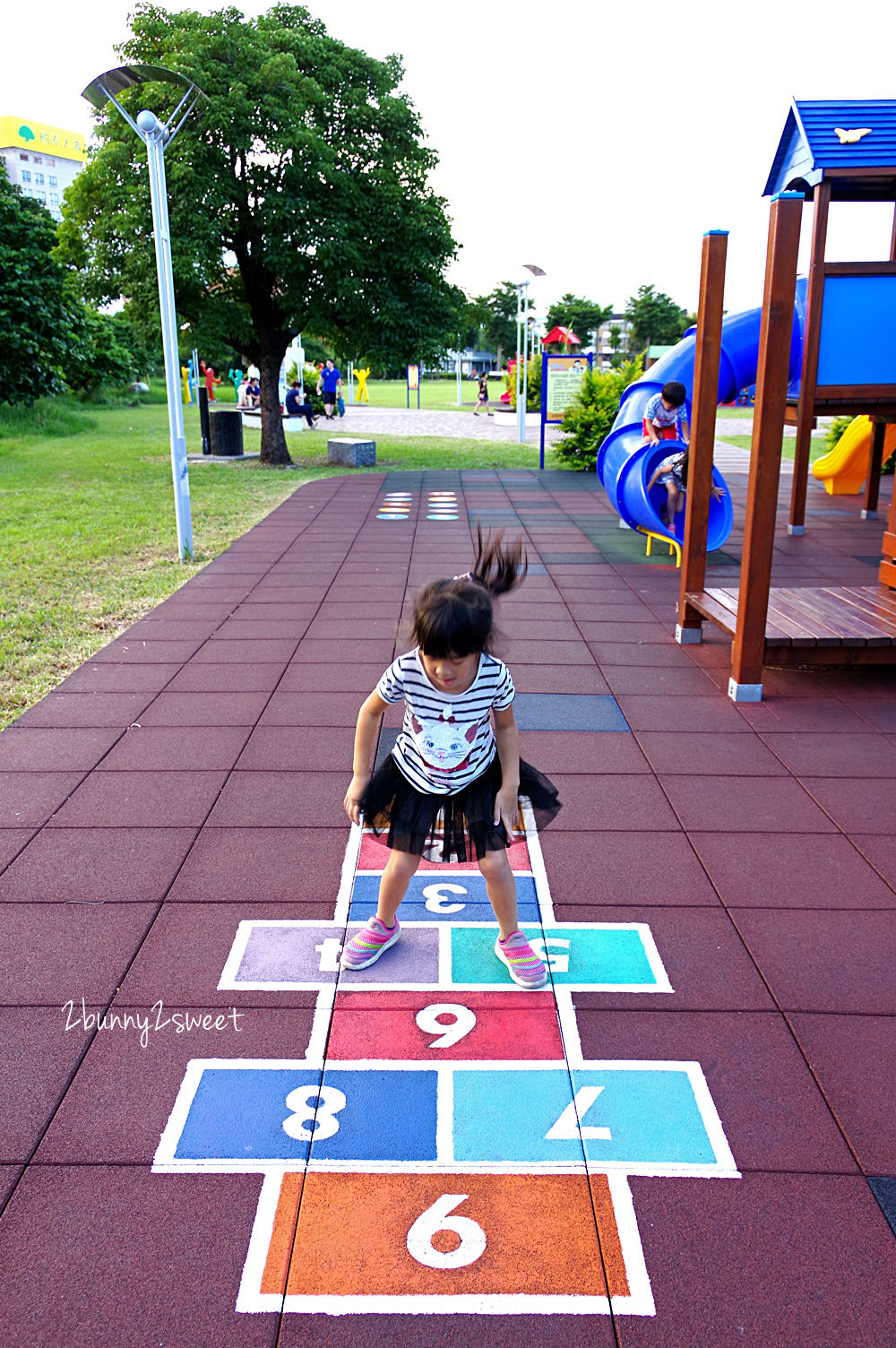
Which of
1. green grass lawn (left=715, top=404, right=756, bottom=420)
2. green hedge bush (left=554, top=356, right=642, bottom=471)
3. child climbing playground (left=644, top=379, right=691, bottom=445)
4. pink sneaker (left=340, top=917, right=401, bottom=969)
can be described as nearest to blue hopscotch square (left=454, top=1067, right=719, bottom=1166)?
pink sneaker (left=340, top=917, right=401, bottom=969)

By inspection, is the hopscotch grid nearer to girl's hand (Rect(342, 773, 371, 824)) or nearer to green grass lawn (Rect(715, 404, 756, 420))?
girl's hand (Rect(342, 773, 371, 824))

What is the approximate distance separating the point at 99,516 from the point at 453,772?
32.9 ft

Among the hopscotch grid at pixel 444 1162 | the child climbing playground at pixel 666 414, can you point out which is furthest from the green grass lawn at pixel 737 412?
the hopscotch grid at pixel 444 1162

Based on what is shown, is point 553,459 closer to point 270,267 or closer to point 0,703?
point 270,267

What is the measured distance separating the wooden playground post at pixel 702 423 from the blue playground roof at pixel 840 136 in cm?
255

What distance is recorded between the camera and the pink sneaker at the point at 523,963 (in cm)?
310

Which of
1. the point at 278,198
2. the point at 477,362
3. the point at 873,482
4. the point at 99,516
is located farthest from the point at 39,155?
the point at 873,482

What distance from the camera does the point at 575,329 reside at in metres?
84.4

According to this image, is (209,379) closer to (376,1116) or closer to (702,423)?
(702,423)

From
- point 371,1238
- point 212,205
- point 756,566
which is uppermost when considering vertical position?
point 212,205

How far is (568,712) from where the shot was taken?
5.63 meters

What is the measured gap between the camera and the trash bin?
61.3ft

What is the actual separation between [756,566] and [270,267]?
38.2 feet

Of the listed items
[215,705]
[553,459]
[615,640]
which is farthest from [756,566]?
[553,459]
